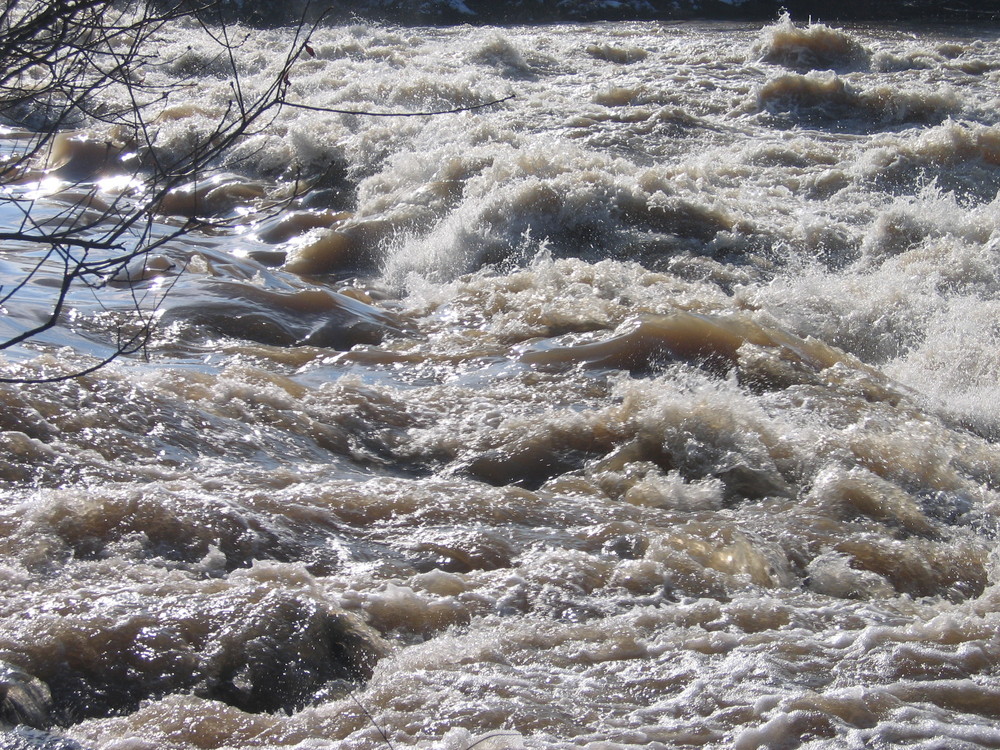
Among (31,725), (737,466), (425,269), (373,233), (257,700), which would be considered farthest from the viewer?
(373,233)

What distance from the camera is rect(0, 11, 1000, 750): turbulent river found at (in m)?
2.54

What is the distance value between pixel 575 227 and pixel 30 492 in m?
4.96

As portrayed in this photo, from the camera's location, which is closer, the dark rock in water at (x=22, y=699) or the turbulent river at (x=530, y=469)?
the dark rock in water at (x=22, y=699)

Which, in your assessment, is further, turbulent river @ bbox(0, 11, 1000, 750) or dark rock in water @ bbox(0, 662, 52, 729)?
turbulent river @ bbox(0, 11, 1000, 750)

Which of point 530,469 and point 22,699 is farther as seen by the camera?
point 530,469

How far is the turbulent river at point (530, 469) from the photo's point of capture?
2545mm

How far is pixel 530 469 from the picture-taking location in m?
4.07

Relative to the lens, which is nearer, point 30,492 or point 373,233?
point 30,492

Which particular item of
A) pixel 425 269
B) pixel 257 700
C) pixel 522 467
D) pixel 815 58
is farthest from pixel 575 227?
pixel 815 58

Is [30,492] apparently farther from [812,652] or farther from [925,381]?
[925,381]

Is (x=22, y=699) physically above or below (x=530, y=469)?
above

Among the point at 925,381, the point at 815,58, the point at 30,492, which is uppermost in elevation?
the point at 815,58

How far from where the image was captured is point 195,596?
111 inches

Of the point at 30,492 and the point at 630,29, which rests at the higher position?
the point at 630,29
